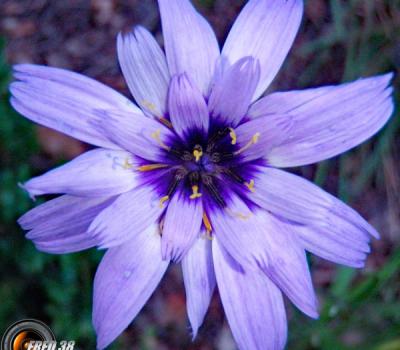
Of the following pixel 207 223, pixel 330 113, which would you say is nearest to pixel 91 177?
pixel 207 223

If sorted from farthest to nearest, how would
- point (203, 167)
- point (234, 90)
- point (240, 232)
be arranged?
1. point (203, 167)
2. point (240, 232)
3. point (234, 90)

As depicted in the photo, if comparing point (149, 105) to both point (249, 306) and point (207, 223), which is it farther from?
point (249, 306)

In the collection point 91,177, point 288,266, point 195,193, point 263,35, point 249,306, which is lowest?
point 249,306

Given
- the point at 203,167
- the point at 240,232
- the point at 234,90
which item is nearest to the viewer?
the point at 234,90

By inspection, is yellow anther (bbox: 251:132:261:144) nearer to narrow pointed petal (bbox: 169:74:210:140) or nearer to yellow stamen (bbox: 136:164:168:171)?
narrow pointed petal (bbox: 169:74:210:140)

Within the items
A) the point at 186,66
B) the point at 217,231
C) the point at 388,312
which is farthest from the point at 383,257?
the point at 186,66

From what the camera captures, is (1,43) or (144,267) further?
(1,43)

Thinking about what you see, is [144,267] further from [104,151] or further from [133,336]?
[133,336]

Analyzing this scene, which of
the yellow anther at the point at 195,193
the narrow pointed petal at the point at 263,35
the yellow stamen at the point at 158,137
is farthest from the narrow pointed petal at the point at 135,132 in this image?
the narrow pointed petal at the point at 263,35
